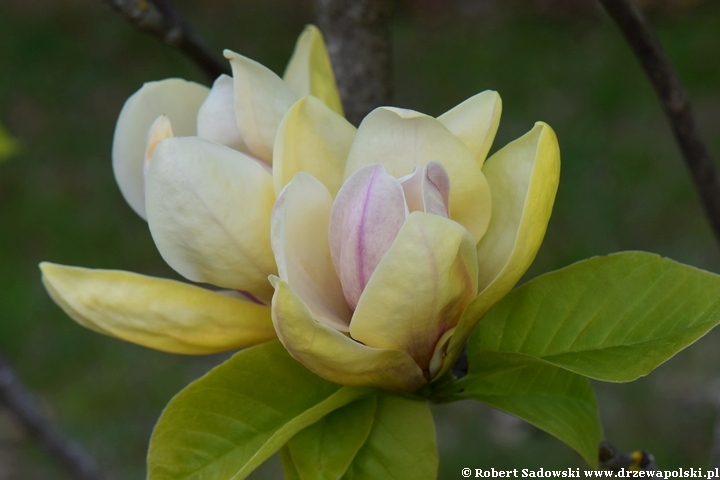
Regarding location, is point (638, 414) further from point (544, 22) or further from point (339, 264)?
point (544, 22)

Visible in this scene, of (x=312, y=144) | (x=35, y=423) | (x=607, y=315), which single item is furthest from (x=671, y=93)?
(x=35, y=423)

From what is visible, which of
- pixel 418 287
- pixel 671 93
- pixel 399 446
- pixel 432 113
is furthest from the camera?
pixel 432 113

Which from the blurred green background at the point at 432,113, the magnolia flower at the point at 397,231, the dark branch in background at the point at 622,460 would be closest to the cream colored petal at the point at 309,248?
the magnolia flower at the point at 397,231

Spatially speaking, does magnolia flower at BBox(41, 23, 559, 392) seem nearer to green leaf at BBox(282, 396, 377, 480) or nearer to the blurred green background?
green leaf at BBox(282, 396, 377, 480)

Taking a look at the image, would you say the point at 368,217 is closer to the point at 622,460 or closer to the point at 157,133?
the point at 157,133

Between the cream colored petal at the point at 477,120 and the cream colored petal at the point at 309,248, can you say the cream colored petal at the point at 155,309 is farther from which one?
the cream colored petal at the point at 477,120

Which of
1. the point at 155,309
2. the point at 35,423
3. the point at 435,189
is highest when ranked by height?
the point at 435,189

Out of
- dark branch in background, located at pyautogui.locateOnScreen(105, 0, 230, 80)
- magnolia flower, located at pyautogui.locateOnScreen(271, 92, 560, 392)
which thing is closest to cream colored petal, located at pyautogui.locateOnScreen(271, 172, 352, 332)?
magnolia flower, located at pyautogui.locateOnScreen(271, 92, 560, 392)
